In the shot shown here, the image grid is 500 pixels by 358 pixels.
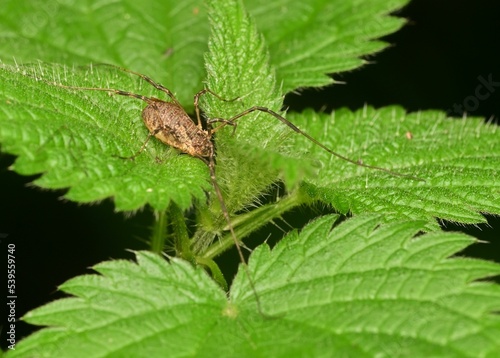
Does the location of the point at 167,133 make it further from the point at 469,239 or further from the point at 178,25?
the point at 178,25

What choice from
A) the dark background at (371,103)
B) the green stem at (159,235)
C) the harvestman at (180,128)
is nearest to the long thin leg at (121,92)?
the harvestman at (180,128)

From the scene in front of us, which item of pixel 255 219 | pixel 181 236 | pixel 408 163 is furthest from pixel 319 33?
pixel 181 236

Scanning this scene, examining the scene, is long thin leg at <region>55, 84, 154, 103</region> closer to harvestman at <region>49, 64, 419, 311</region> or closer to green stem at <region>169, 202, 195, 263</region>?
harvestman at <region>49, 64, 419, 311</region>

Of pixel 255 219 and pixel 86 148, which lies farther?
pixel 255 219

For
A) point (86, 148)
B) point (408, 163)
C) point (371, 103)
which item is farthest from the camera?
point (371, 103)

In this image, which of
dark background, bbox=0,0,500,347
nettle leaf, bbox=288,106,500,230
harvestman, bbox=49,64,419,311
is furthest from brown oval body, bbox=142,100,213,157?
dark background, bbox=0,0,500,347

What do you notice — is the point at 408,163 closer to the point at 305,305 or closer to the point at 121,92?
the point at 305,305

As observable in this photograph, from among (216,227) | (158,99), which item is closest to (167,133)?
(158,99)
